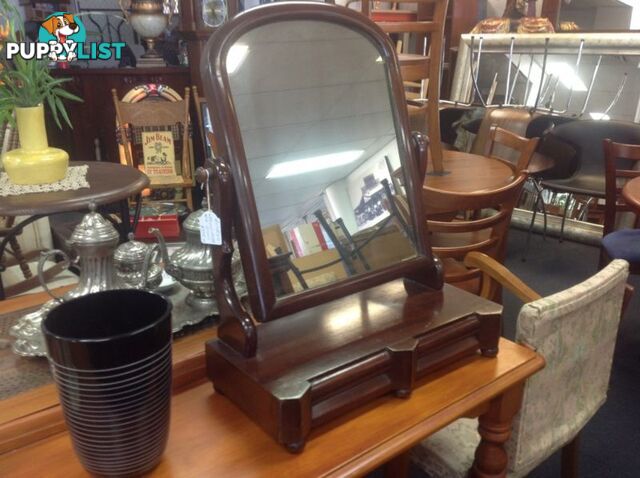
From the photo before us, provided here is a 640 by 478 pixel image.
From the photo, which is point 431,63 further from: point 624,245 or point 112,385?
point 112,385

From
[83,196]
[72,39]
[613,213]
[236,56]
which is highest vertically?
[72,39]

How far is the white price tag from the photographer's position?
87 cm

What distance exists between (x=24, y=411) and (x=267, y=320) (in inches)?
15.1

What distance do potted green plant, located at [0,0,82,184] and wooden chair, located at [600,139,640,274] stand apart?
2.24 metres

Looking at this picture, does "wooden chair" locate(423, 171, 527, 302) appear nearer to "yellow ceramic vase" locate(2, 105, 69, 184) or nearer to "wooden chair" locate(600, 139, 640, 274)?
"wooden chair" locate(600, 139, 640, 274)

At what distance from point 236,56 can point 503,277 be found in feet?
3.23

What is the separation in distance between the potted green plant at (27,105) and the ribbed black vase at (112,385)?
1.08m

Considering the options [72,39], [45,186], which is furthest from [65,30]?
[45,186]

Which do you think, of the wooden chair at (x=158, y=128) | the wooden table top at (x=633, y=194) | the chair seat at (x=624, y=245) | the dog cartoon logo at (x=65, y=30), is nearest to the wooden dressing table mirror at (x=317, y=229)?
the wooden table top at (x=633, y=194)

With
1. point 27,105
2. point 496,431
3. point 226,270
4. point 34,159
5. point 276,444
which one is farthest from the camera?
point 34,159

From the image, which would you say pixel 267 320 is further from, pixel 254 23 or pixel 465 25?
pixel 465 25

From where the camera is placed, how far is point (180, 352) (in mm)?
1002

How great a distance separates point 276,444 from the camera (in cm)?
80

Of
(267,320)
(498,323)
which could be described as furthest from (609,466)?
(267,320)
